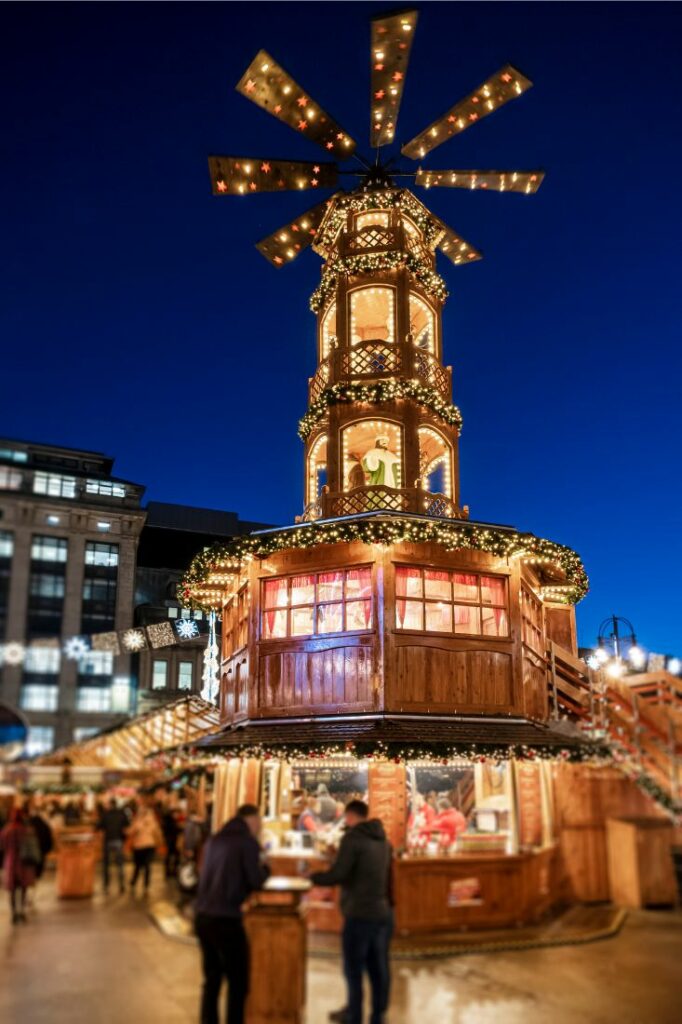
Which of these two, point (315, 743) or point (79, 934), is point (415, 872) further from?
point (79, 934)

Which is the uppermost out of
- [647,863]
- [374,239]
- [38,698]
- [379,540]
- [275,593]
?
[374,239]

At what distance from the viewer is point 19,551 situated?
22.2 feet

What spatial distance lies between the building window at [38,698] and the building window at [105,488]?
5.32ft

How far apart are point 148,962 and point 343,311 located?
47.2 feet

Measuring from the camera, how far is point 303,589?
53.1 feet

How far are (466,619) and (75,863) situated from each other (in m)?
10.0

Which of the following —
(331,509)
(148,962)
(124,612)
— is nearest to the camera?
(124,612)

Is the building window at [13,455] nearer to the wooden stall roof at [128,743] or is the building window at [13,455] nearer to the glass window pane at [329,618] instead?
the wooden stall roof at [128,743]

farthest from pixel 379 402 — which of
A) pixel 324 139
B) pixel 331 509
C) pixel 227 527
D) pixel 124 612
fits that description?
pixel 124 612

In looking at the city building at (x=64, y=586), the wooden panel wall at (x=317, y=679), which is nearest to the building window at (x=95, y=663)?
the city building at (x=64, y=586)

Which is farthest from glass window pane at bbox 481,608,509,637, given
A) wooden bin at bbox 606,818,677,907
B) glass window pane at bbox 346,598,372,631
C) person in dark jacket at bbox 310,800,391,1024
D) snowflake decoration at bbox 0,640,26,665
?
snowflake decoration at bbox 0,640,26,665

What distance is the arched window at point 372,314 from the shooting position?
19.5 meters

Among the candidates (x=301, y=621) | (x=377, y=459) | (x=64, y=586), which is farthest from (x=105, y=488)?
(x=377, y=459)

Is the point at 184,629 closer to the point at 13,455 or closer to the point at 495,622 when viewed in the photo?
the point at 13,455
